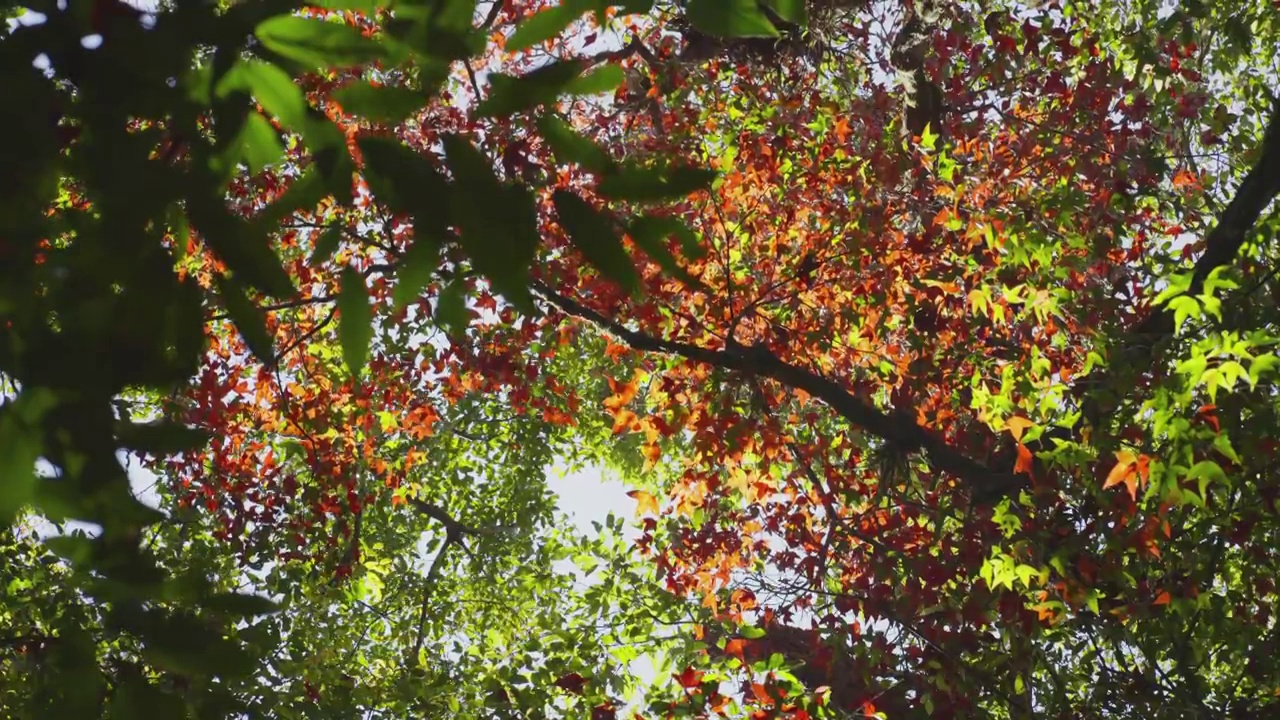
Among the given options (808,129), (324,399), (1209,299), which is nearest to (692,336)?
(808,129)

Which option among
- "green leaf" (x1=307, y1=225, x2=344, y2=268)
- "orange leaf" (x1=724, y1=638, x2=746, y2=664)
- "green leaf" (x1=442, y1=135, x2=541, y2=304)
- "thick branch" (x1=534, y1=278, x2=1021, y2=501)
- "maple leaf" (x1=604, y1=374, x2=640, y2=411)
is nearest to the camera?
"green leaf" (x1=442, y1=135, x2=541, y2=304)

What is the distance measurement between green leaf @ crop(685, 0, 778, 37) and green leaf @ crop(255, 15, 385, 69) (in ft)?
1.47

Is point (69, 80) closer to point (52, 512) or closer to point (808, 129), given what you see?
point (52, 512)

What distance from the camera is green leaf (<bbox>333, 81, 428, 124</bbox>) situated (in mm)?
1480

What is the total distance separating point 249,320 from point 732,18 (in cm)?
80

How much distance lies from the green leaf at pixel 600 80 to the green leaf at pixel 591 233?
168 mm

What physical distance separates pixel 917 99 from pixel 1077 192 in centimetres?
421

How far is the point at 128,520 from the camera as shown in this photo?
1632 mm

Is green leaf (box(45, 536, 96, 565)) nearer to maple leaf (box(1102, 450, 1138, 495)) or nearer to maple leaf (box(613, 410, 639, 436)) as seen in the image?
maple leaf (box(1102, 450, 1138, 495))

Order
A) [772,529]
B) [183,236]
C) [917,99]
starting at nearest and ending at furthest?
[183,236] < [772,529] < [917,99]

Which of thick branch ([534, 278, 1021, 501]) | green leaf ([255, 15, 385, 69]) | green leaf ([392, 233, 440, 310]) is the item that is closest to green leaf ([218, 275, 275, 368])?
green leaf ([392, 233, 440, 310])

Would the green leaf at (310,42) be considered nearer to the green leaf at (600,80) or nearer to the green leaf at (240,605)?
the green leaf at (600,80)

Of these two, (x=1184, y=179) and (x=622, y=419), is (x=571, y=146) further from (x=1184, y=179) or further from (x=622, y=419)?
(x=1184, y=179)

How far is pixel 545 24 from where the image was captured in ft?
4.88
